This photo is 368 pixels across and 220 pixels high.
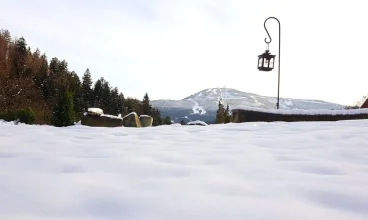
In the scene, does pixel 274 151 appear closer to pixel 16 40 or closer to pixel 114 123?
pixel 114 123

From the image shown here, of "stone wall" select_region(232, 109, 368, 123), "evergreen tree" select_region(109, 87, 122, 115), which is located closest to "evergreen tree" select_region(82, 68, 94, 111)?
"evergreen tree" select_region(109, 87, 122, 115)

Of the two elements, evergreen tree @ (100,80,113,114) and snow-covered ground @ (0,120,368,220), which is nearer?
snow-covered ground @ (0,120,368,220)

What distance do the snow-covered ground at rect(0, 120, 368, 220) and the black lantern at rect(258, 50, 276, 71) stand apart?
6424mm

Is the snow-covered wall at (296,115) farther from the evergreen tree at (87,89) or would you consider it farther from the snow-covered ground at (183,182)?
the evergreen tree at (87,89)

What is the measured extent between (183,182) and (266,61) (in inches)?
311

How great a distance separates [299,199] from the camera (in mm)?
1673

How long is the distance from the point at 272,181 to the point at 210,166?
0.48 m

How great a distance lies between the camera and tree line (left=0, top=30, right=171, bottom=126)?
2242cm

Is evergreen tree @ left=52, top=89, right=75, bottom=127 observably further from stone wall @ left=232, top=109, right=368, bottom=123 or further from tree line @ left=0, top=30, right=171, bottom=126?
stone wall @ left=232, top=109, right=368, bottom=123

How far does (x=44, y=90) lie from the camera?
45.6m

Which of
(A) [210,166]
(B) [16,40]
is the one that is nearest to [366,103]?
(A) [210,166]

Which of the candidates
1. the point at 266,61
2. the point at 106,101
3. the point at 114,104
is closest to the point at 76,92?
the point at 106,101

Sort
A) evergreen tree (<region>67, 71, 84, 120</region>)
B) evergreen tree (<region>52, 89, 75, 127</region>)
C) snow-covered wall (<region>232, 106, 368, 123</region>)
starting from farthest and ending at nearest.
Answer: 1. evergreen tree (<region>67, 71, 84, 120</region>)
2. evergreen tree (<region>52, 89, 75, 127</region>)
3. snow-covered wall (<region>232, 106, 368, 123</region>)

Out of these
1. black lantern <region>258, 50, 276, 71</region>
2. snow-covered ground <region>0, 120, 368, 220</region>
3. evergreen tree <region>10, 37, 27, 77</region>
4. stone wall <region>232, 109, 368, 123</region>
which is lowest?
snow-covered ground <region>0, 120, 368, 220</region>
